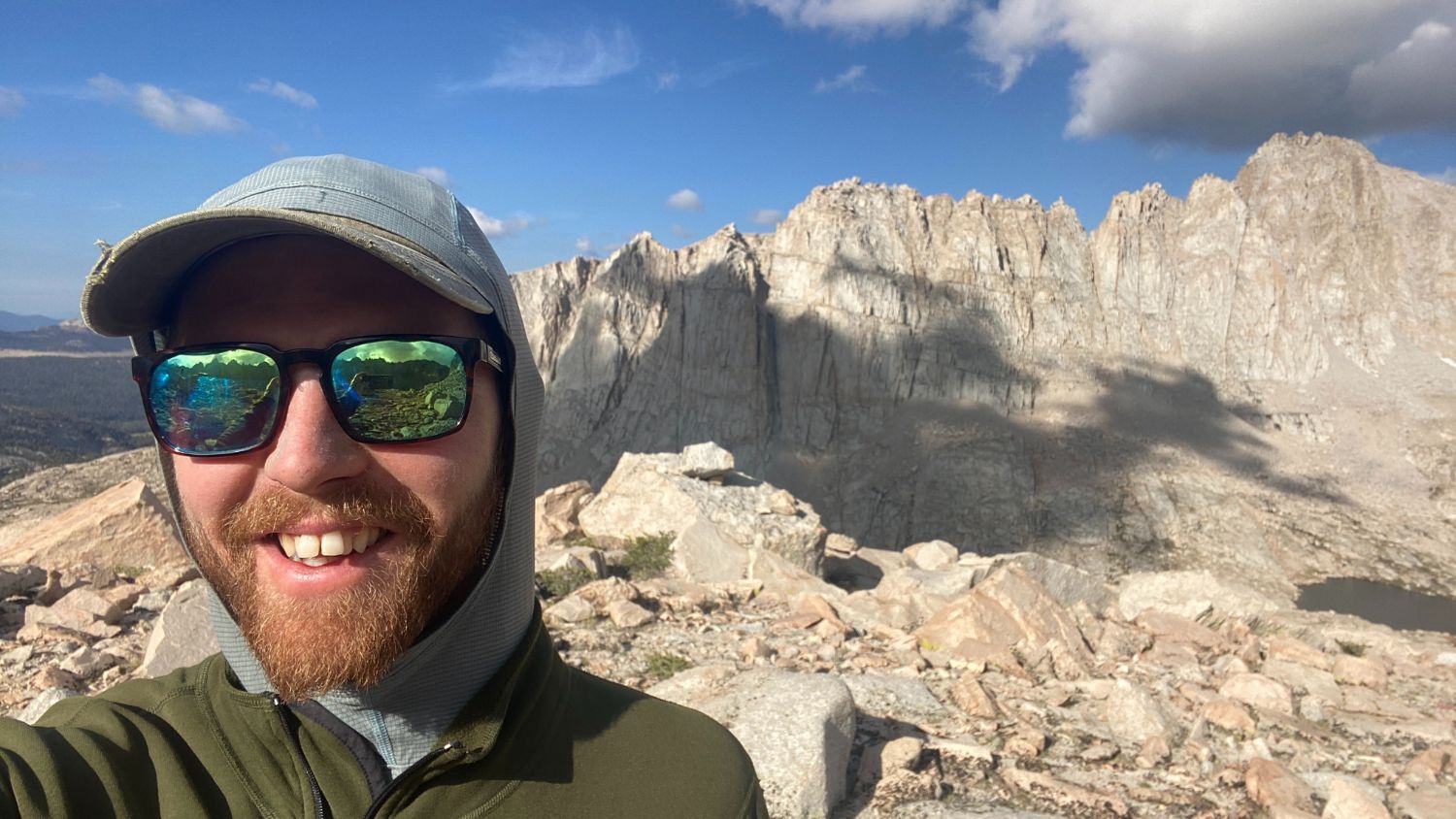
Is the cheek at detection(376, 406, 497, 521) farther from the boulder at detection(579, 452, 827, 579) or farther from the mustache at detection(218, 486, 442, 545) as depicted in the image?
the boulder at detection(579, 452, 827, 579)

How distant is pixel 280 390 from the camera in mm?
1283

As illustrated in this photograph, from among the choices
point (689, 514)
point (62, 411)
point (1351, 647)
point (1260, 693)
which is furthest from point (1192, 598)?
point (62, 411)

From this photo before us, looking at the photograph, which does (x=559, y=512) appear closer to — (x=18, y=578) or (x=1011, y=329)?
(x=18, y=578)

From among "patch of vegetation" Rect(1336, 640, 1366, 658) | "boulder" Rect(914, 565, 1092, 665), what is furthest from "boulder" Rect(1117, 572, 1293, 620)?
"boulder" Rect(914, 565, 1092, 665)

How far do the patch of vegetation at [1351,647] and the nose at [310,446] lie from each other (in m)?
11.0

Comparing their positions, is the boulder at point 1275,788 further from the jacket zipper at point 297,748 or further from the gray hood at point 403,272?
the jacket zipper at point 297,748

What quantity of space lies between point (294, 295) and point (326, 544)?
0.42 metres

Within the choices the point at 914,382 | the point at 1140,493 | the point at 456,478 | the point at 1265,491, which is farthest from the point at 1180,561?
the point at 456,478

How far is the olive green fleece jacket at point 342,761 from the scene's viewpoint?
3.76 ft

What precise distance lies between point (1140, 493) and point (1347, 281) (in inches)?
1013

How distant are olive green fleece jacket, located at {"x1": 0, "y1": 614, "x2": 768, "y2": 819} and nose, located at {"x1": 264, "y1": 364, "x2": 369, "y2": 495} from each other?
0.40 m

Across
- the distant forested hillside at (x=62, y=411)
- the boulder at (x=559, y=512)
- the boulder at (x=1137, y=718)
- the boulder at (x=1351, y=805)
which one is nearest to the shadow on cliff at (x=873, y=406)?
the distant forested hillside at (x=62, y=411)

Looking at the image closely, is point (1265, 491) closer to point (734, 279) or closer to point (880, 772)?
point (734, 279)

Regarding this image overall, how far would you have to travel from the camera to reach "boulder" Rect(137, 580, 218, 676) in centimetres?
509
